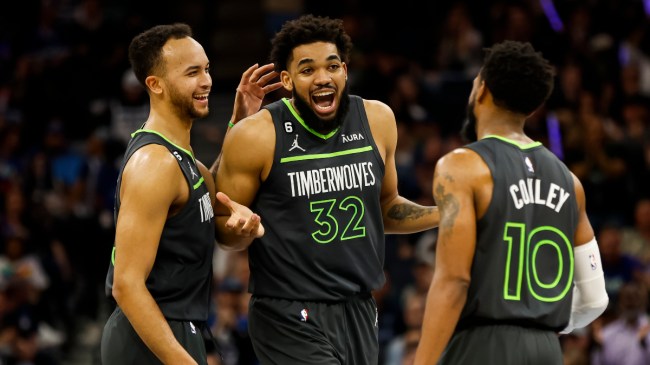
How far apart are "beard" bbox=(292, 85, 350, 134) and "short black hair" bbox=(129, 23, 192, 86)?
739mm

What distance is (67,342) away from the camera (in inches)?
493

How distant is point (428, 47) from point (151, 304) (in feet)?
33.2

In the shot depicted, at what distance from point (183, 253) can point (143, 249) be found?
0.96 feet

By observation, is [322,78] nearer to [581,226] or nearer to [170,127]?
[170,127]

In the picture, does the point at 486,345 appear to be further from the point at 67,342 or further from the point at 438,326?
the point at 67,342

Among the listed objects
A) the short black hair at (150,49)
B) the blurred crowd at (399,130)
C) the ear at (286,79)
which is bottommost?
the blurred crowd at (399,130)

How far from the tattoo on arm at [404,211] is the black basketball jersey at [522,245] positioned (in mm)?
1387

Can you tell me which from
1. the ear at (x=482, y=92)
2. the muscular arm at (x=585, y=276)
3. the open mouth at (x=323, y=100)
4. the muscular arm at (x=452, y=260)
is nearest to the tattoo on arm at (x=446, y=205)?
the muscular arm at (x=452, y=260)

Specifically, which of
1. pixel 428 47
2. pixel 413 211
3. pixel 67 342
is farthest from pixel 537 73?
pixel 428 47

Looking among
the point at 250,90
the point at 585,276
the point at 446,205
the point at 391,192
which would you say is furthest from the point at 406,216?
the point at 446,205

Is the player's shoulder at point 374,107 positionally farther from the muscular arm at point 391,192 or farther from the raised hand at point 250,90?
the raised hand at point 250,90

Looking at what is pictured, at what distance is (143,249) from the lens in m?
5.08

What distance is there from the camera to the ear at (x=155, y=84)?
18.1 ft

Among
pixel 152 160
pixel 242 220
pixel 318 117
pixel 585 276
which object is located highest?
pixel 318 117
